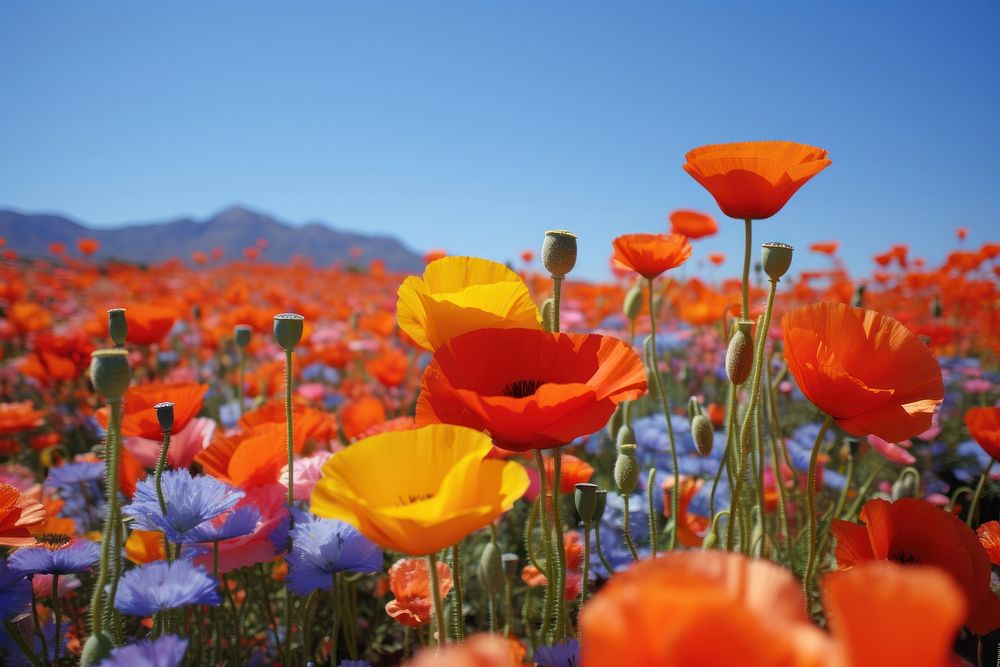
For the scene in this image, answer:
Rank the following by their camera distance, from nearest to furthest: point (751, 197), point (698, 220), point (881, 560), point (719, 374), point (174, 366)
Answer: point (881, 560), point (751, 197), point (698, 220), point (719, 374), point (174, 366)

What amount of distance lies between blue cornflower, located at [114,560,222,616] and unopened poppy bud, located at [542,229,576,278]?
24.0 inches

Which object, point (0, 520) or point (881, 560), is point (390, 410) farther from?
point (881, 560)

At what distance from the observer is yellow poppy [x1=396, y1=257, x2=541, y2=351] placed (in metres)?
0.78

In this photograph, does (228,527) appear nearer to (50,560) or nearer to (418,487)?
(50,560)

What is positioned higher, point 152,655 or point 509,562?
point 152,655

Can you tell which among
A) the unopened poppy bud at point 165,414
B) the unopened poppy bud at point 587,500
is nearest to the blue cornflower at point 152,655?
the unopened poppy bud at point 165,414

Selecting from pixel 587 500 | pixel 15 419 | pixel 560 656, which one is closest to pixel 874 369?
pixel 587 500

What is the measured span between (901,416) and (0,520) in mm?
1163

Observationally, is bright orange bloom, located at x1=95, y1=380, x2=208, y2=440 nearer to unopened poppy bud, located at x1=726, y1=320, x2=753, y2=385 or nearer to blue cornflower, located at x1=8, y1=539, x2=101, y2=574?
blue cornflower, located at x1=8, y1=539, x2=101, y2=574

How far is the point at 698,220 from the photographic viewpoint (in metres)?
2.34

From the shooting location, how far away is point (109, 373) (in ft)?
2.21

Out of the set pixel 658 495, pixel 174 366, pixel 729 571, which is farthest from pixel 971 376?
pixel 174 366

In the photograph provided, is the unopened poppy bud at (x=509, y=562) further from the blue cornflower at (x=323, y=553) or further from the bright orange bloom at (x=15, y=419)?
the bright orange bloom at (x=15, y=419)

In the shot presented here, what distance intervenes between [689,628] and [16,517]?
3.04ft
